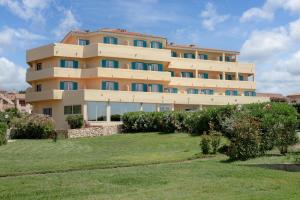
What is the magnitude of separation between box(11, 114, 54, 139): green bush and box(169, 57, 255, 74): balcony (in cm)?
2507

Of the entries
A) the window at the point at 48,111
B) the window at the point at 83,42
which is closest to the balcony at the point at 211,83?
the window at the point at 83,42

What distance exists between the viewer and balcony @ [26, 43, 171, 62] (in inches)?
2303

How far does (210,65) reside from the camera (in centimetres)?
7162

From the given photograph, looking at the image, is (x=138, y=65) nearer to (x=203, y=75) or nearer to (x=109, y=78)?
(x=109, y=78)

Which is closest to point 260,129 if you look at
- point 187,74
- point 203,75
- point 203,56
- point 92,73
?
point 92,73

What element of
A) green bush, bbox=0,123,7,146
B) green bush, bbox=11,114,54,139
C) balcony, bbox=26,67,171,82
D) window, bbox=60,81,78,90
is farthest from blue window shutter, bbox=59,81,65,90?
green bush, bbox=0,123,7,146

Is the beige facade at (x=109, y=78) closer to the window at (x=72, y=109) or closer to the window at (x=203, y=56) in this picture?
the window at (x=72, y=109)

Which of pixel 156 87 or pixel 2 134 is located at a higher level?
pixel 156 87

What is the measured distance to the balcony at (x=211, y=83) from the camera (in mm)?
67988

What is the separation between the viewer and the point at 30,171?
18359 millimetres

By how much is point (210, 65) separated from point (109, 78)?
18.1 meters

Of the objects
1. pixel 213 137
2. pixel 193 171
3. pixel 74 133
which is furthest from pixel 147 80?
pixel 193 171

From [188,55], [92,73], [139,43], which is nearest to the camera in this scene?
[92,73]

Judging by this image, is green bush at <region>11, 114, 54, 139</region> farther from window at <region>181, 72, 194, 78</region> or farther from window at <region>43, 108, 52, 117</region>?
window at <region>181, 72, 194, 78</region>
